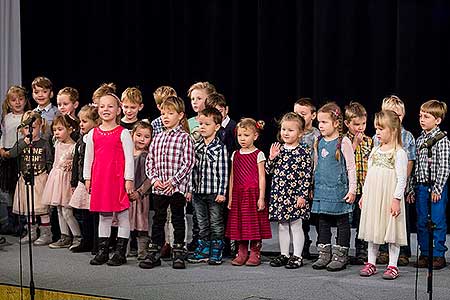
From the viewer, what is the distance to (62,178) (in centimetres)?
588

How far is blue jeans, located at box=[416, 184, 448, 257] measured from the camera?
5.26 meters

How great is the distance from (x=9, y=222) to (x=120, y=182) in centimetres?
104

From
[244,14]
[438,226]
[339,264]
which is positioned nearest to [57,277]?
[339,264]

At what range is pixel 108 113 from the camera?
211 inches

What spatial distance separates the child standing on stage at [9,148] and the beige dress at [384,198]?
2.42 m

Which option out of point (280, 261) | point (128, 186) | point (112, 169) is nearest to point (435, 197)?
point (280, 261)

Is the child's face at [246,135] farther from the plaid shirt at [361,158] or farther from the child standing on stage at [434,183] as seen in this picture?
the child standing on stage at [434,183]

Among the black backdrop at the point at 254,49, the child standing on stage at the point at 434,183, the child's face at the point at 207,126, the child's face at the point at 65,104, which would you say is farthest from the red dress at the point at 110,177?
the black backdrop at the point at 254,49

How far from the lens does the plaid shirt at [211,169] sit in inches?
210

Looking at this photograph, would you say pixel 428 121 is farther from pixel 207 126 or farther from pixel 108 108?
pixel 108 108

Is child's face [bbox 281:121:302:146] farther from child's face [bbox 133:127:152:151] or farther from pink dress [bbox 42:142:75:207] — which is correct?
pink dress [bbox 42:142:75:207]

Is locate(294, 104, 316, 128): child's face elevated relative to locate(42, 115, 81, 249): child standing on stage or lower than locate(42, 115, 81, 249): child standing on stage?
elevated

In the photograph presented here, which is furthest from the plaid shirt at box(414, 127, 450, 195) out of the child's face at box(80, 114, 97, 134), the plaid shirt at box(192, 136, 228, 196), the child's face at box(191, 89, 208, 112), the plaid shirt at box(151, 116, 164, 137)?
the child's face at box(80, 114, 97, 134)

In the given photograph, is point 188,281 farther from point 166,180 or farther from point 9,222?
point 9,222
